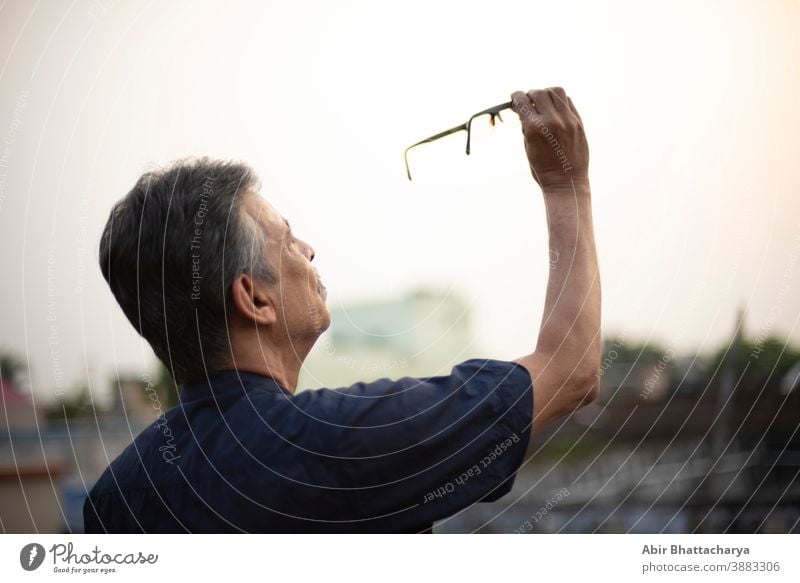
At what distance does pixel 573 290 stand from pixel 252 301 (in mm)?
326

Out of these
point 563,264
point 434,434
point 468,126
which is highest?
point 468,126

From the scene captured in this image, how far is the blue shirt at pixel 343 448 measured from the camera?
0.80 meters

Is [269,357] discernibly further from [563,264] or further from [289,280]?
[563,264]

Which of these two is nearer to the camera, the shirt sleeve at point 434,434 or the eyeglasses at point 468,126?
the shirt sleeve at point 434,434

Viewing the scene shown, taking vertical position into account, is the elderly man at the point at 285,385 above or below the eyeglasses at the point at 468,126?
below

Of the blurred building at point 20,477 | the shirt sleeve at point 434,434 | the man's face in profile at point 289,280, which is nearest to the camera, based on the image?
the shirt sleeve at point 434,434

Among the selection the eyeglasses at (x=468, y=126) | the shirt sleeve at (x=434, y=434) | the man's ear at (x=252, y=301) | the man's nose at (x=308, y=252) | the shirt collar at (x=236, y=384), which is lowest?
the shirt sleeve at (x=434, y=434)

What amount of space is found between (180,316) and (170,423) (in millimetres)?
113

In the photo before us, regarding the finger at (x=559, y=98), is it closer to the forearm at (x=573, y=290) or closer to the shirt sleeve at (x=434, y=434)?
the forearm at (x=573, y=290)

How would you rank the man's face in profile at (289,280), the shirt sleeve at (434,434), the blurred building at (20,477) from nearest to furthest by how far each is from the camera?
the shirt sleeve at (434,434)
the man's face in profile at (289,280)
the blurred building at (20,477)

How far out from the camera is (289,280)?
91cm

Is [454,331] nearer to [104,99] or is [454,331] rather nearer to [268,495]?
[268,495]

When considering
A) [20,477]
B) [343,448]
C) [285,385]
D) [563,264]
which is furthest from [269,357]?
[20,477]

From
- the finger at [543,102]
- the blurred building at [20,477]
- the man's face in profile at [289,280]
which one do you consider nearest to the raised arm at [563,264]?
the finger at [543,102]
